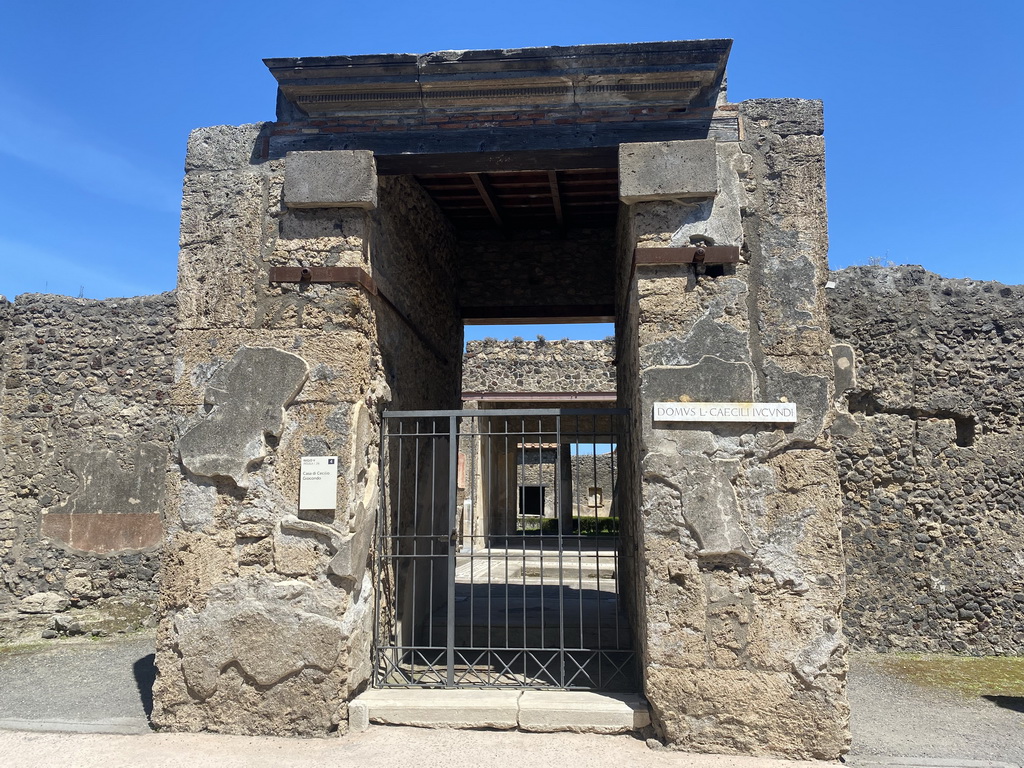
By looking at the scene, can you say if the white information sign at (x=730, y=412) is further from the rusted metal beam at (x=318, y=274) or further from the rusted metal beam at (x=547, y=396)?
the rusted metal beam at (x=547, y=396)

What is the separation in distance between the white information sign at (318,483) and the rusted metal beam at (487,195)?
8.01 ft

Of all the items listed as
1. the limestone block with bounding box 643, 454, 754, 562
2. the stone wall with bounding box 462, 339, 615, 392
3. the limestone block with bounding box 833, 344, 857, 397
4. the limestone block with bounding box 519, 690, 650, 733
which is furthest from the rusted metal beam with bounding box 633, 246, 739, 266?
the stone wall with bounding box 462, 339, 615, 392

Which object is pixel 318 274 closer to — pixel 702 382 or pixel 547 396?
pixel 702 382

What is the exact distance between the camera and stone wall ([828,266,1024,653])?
6.93 m

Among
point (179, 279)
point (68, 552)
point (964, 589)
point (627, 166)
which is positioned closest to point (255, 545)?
point (179, 279)

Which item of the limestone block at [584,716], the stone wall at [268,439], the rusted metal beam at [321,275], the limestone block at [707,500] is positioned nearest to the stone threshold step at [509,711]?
the limestone block at [584,716]

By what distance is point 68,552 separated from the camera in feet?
24.2

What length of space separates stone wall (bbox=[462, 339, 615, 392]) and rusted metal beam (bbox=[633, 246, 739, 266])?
10.00 m

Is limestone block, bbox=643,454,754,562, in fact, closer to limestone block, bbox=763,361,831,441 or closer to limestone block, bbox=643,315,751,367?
limestone block, bbox=763,361,831,441

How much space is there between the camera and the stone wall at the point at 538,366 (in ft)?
47.6

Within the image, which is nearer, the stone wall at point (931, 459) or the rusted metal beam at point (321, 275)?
the rusted metal beam at point (321, 275)

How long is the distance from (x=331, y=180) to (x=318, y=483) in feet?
6.06

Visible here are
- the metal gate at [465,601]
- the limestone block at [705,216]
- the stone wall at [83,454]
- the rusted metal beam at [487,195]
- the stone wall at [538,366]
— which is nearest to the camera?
the limestone block at [705,216]

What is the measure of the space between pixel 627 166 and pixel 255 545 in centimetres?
312
